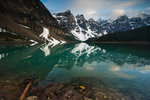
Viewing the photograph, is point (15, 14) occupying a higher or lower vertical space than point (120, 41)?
higher

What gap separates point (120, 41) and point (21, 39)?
5170 inches

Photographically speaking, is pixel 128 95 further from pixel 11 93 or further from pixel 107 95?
pixel 11 93

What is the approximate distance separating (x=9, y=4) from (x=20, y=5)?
2267 cm

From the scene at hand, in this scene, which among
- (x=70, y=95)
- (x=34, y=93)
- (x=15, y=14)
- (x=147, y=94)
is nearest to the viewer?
(x=70, y=95)

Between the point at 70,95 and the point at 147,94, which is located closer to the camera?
the point at 70,95

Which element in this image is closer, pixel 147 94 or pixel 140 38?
pixel 147 94

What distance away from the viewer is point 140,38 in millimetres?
106625

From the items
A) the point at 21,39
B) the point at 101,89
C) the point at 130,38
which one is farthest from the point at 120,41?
the point at 101,89

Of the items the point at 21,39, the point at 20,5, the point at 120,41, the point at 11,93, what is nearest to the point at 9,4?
the point at 20,5

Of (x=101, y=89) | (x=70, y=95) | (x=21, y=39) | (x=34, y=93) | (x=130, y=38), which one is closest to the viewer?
(x=70, y=95)

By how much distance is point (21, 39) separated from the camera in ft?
323

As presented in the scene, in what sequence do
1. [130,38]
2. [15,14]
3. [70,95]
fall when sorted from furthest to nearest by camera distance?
[15,14] → [130,38] → [70,95]

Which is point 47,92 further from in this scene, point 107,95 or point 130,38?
point 130,38

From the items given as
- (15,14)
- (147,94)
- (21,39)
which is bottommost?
(147,94)
